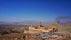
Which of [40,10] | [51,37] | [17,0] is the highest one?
[17,0]

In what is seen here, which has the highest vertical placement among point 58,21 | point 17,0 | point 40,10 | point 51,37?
point 17,0

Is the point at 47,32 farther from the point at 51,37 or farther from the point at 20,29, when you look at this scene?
the point at 20,29

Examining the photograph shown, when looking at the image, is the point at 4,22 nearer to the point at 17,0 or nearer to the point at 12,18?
the point at 12,18

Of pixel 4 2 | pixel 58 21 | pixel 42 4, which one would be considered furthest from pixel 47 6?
pixel 4 2

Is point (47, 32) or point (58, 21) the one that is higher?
point (58, 21)

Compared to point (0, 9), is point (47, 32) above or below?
below

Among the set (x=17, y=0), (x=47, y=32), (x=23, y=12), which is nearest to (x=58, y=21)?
(x=47, y=32)

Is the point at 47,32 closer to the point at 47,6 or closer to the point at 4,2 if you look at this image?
the point at 47,6

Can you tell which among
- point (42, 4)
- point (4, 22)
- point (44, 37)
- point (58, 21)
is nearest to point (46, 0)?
point (42, 4)
